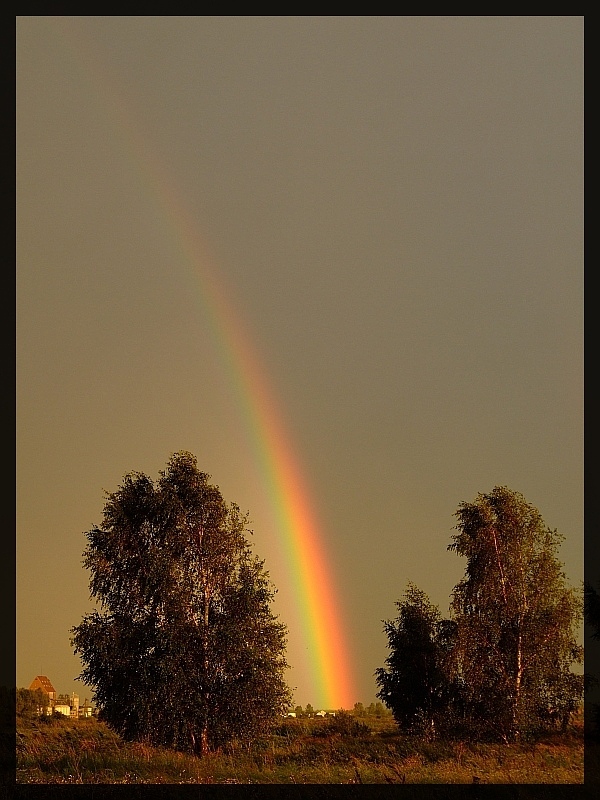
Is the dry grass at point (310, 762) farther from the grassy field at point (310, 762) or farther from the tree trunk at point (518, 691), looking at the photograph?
the tree trunk at point (518, 691)

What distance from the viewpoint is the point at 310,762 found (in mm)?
38406

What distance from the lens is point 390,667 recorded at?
56188mm

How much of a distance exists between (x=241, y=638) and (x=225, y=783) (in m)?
11.6

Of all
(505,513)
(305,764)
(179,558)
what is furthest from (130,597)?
(505,513)

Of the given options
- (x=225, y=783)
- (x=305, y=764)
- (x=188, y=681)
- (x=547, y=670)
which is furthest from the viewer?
(x=547, y=670)

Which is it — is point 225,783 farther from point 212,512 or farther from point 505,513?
point 505,513

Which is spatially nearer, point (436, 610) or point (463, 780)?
point (463, 780)

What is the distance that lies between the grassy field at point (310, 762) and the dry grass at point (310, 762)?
0.10 ft

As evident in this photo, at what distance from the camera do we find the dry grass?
33.1 meters

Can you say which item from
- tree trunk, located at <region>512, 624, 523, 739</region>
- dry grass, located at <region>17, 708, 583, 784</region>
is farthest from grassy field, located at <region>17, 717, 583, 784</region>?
tree trunk, located at <region>512, 624, 523, 739</region>

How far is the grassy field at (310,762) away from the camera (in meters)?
33.1

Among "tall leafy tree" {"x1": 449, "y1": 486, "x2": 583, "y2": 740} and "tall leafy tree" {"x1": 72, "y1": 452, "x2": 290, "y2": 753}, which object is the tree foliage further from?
"tall leafy tree" {"x1": 72, "y1": 452, "x2": 290, "y2": 753}

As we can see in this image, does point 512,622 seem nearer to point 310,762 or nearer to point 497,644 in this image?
point 497,644

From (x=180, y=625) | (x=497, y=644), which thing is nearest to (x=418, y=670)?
(x=497, y=644)
